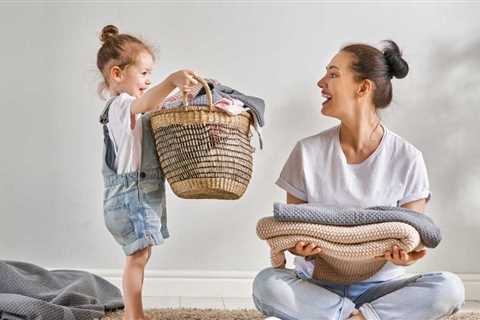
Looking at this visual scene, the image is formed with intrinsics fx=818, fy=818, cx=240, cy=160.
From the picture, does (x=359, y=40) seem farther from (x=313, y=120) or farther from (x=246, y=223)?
(x=246, y=223)

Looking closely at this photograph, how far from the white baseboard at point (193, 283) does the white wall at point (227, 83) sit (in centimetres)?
3

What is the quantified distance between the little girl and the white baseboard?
651 millimetres

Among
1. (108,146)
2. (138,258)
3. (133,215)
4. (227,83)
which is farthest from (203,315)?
(227,83)

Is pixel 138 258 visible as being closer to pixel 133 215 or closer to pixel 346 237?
pixel 133 215

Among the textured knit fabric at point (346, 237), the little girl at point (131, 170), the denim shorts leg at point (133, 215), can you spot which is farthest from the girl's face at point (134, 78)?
the textured knit fabric at point (346, 237)

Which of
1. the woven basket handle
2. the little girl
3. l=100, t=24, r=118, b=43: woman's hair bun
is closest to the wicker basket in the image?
the woven basket handle

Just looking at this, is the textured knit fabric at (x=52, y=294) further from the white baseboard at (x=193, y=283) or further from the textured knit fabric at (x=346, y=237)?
the textured knit fabric at (x=346, y=237)

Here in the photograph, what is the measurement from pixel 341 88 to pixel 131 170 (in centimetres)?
62

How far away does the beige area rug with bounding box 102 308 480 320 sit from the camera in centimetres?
245

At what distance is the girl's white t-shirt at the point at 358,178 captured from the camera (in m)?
2.17

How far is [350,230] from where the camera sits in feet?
6.37

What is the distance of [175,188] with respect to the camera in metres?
2.13

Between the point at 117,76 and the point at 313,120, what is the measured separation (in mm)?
893

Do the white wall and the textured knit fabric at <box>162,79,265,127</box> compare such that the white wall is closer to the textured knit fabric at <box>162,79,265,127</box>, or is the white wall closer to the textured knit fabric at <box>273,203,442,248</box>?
the textured knit fabric at <box>162,79,265,127</box>
